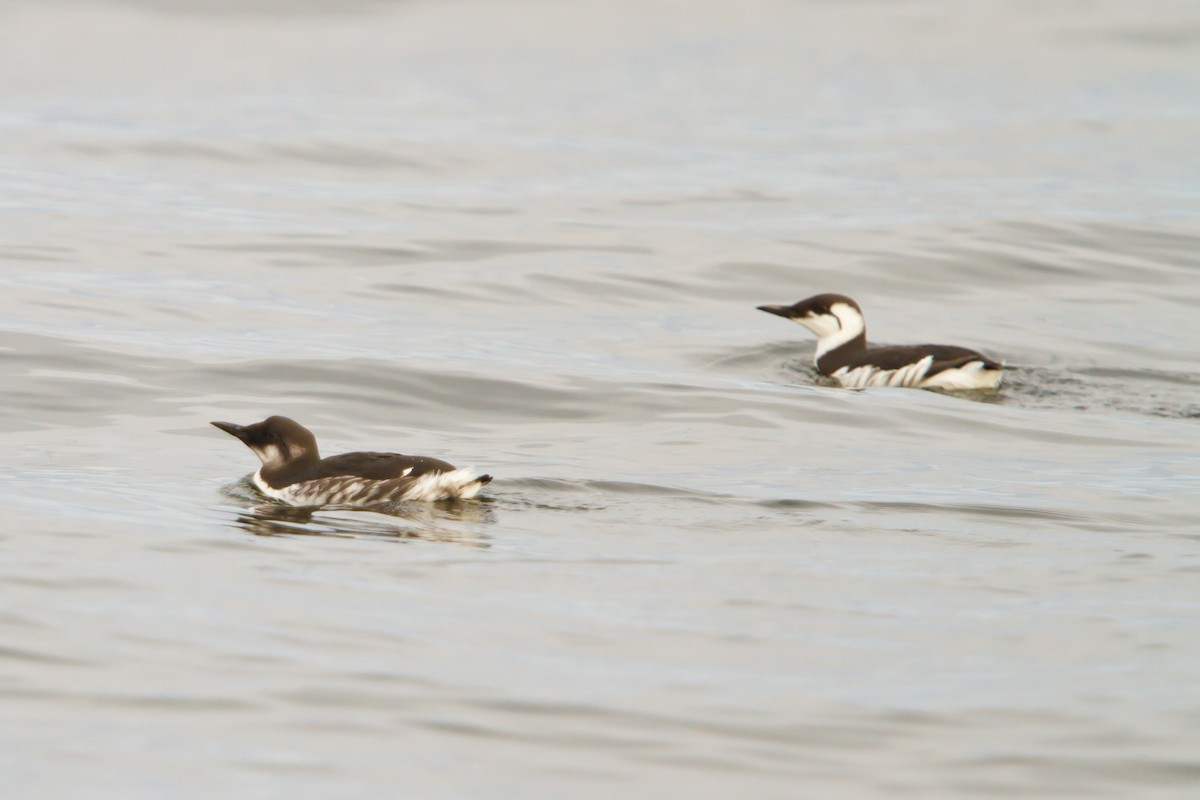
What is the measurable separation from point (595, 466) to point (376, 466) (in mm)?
1696

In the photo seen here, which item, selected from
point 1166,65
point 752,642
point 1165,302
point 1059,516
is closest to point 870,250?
point 1165,302

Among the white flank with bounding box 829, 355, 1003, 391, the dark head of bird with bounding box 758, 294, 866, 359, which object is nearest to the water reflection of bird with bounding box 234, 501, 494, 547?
the white flank with bounding box 829, 355, 1003, 391

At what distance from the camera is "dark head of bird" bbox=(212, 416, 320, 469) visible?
1030 centimetres

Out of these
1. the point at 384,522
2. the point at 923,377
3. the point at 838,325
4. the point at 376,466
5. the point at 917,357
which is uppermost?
the point at 838,325

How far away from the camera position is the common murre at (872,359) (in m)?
14.3

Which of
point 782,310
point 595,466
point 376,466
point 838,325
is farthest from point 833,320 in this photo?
point 376,466

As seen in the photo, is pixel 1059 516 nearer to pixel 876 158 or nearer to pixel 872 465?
pixel 872 465

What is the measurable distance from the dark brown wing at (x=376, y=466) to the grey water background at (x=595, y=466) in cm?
31

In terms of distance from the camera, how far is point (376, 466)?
32.4 ft

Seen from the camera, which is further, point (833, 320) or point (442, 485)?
point (833, 320)

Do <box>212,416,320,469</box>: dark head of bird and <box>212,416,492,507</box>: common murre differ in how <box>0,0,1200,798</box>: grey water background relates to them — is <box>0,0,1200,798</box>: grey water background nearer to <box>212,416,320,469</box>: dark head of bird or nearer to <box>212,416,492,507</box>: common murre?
<box>212,416,492,507</box>: common murre

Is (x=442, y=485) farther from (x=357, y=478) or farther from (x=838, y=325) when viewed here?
(x=838, y=325)

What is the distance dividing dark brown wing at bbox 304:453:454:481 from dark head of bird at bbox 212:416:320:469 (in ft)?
0.63

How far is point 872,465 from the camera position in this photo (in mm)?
11500
